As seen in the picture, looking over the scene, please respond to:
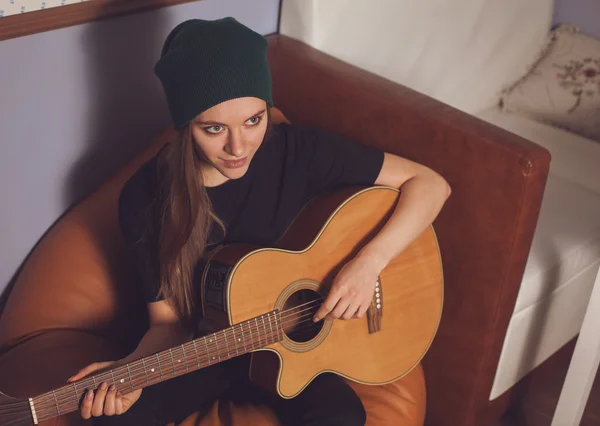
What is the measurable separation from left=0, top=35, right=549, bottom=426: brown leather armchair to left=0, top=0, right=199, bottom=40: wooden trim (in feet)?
0.96

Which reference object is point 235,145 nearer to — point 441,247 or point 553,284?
point 441,247

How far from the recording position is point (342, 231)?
144cm

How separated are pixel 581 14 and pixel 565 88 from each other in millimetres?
328

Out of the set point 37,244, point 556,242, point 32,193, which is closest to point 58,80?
point 32,193

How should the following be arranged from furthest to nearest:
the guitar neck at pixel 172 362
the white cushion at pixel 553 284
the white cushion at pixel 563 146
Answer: the white cushion at pixel 563 146
the white cushion at pixel 553 284
the guitar neck at pixel 172 362

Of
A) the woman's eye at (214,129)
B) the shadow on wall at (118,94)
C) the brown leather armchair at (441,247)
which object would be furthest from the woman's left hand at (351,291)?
the shadow on wall at (118,94)

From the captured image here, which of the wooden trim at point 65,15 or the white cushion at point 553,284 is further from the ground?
the wooden trim at point 65,15

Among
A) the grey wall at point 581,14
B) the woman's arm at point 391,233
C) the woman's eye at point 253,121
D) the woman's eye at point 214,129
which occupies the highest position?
the woman's eye at point 253,121

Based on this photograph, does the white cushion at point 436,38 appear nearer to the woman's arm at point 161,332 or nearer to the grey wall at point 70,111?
the grey wall at point 70,111

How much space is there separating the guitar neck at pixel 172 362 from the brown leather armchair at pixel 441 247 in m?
0.20

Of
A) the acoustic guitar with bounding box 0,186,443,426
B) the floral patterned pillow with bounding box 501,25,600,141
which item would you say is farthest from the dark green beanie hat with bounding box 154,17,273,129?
the floral patterned pillow with bounding box 501,25,600,141

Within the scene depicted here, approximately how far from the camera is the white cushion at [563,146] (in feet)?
6.92

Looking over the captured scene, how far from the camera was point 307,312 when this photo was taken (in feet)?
4.56

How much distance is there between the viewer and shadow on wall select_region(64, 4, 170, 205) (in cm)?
153
